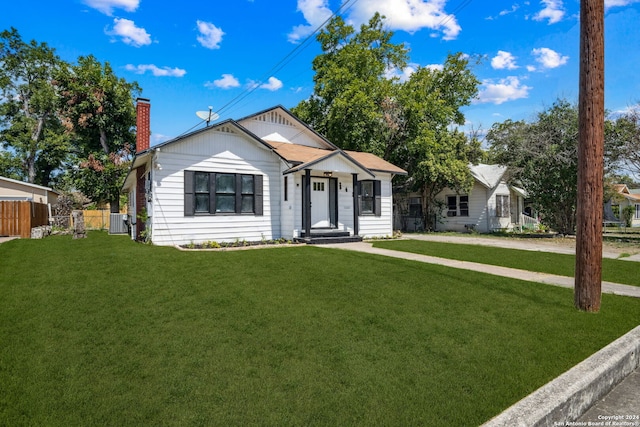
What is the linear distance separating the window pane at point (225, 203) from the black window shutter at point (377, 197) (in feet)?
20.1

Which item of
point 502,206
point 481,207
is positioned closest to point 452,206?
point 481,207

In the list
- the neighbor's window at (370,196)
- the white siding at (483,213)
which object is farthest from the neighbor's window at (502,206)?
the neighbor's window at (370,196)

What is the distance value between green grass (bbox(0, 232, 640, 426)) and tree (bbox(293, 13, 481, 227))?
15518 mm

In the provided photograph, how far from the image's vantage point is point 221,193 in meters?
12.5

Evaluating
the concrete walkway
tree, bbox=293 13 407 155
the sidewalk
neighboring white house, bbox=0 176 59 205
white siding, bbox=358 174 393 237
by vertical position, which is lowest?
the sidewalk

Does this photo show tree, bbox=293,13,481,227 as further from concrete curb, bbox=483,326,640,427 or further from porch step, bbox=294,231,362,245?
concrete curb, bbox=483,326,640,427

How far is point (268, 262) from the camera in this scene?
26.4ft

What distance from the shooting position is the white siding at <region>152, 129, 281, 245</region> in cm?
1145

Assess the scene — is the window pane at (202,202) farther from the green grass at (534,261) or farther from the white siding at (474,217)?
the white siding at (474,217)

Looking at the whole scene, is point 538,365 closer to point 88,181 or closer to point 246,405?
point 246,405

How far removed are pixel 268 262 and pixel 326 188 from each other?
689 cm

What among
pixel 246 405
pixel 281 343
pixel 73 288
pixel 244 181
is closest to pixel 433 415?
pixel 246 405

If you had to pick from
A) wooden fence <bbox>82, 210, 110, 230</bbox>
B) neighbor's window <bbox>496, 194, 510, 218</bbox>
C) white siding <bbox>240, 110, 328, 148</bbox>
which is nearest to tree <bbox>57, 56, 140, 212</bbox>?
wooden fence <bbox>82, 210, 110, 230</bbox>

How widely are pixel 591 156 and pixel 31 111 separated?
3921 cm
